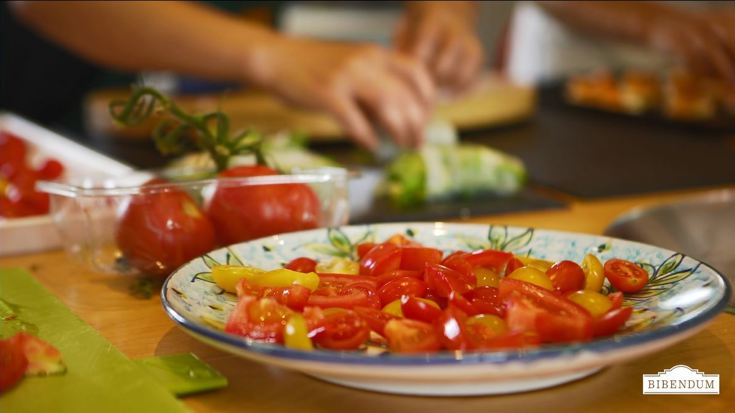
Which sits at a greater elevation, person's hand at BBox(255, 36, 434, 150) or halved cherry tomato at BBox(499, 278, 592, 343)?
person's hand at BBox(255, 36, 434, 150)

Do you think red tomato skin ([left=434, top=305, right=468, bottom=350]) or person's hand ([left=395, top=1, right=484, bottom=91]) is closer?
red tomato skin ([left=434, top=305, right=468, bottom=350])

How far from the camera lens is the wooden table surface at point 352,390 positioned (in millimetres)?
760

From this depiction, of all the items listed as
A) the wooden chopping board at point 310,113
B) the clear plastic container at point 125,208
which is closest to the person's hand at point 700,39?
the wooden chopping board at point 310,113

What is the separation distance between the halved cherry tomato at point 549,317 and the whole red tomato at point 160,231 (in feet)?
1.39

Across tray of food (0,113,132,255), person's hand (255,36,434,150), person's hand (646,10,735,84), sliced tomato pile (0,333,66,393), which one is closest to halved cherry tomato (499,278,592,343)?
sliced tomato pile (0,333,66,393)

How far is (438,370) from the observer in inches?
26.1

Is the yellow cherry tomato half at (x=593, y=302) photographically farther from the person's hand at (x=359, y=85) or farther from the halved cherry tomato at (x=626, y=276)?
the person's hand at (x=359, y=85)

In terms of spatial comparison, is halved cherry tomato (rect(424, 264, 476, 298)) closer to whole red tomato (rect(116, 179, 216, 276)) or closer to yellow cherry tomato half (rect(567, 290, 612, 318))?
yellow cherry tomato half (rect(567, 290, 612, 318))

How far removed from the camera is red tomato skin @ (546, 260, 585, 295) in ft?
2.90

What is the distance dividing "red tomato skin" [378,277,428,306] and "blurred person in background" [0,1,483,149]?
41.4 inches

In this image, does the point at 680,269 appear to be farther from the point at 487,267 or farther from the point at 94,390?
the point at 94,390

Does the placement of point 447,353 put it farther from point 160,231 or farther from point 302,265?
point 160,231

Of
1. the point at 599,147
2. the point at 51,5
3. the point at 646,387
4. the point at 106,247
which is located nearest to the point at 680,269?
the point at 646,387

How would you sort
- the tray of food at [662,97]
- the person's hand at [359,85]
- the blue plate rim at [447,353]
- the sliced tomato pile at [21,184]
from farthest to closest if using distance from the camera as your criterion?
the tray of food at [662,97] → the person's hand at [359,85] → the sliced tomato pile at [21,184] → the blue plate rim at [447,353]
